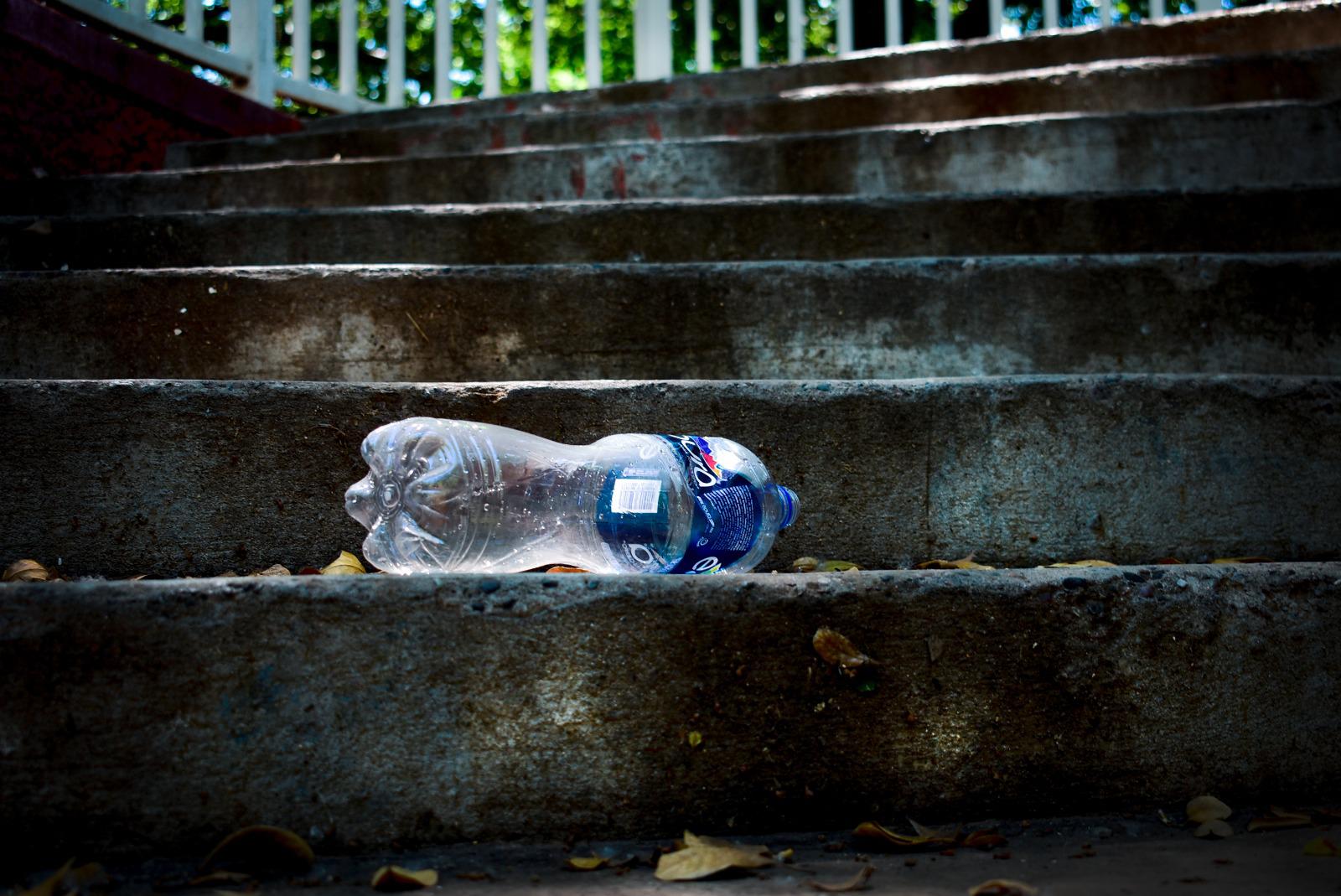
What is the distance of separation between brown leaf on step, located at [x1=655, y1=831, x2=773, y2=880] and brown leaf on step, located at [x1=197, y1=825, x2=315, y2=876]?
0.42 metres

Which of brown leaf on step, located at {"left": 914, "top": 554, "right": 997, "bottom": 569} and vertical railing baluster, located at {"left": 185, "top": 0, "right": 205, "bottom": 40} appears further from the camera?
vertical railing baluster, located at {"left": 185, "top": 0, "right": 205, "bottom": 40}

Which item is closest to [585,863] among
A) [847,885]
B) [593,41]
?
[847,885]

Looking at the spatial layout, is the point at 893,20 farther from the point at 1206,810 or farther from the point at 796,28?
the point at 1206,810

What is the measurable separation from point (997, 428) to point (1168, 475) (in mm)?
315

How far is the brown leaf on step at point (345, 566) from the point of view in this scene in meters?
1.58

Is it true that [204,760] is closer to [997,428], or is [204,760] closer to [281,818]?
[281,818]

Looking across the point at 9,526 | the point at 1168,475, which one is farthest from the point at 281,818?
the point at 1168,475

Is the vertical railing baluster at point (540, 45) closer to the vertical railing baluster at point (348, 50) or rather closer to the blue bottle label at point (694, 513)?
Answer: the vertical railing baluster at point (348, 50)

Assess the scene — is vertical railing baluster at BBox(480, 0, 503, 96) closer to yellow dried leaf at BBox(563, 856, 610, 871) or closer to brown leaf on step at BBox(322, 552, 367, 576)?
brown leaf on step at BBox(322, 552, 367, 576)

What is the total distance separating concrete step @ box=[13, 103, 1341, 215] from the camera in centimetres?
288

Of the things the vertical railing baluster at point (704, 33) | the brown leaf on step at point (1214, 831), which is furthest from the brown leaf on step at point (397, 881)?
the vertical railing baluster at point (704, 33)

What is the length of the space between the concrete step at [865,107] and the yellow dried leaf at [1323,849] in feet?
9.63

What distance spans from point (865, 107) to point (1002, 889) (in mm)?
3154

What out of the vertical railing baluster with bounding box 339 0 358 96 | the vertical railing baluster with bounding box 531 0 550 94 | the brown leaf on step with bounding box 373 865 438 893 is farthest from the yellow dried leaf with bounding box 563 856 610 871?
the vertical railing baluster with bounding box 339 0 358 96
